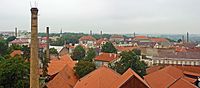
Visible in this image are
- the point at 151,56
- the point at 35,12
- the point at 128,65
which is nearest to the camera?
the point at 35,12

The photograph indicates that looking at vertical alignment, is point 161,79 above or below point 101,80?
below

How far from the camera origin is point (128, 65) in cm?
4794

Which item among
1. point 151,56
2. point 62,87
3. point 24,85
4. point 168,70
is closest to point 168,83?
point 168,70

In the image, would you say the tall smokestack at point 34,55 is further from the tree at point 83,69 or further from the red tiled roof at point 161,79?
the tree at point 83,69

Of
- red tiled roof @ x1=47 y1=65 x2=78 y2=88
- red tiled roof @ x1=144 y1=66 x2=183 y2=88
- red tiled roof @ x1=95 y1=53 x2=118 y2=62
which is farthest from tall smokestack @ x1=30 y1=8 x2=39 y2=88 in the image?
red tiled roof @ x1=95 y1=53 x2=118 y2=62

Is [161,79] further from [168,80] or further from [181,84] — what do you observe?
[181,84]

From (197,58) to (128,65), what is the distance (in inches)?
1231

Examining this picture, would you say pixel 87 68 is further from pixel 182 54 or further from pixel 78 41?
pixel 78 41

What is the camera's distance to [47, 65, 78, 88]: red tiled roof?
128 ft

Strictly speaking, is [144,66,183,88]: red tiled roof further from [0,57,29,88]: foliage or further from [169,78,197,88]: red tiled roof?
[0,57,29,88]: foliage

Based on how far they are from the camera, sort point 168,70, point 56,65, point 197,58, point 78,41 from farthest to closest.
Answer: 1. point 78,41
2. point 197,58
3. point 56,65
4. point 168,70

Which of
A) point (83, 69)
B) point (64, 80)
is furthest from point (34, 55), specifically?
point (83, 69)

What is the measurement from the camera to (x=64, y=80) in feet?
132

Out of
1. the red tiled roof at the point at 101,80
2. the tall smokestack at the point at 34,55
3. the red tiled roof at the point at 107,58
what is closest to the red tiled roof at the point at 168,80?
the red tiled roof at the point at 101,80
